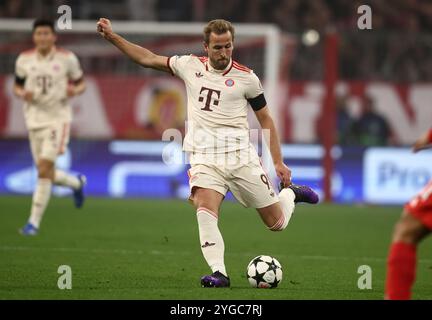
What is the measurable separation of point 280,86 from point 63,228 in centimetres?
718

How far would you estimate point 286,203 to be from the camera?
8.70 meters

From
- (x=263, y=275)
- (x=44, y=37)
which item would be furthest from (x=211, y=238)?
(x=44, y=37)

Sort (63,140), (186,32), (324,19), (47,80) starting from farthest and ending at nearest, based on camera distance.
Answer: (324,19)
(186,32)
(47,80)
(63,140)

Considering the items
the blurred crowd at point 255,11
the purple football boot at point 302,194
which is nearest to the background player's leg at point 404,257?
the purple football boot at point 302,194

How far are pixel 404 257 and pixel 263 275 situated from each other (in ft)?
6.94

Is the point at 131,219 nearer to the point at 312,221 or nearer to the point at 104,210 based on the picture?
the point at 104,210

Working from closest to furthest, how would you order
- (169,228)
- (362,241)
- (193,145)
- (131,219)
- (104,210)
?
(193,145) → (362,241) → (169,228) → (131,219) → (104,210)

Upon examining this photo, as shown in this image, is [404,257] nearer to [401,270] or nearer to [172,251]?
[401,270]

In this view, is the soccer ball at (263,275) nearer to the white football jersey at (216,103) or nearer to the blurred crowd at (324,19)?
the white football jersey at (216,103)

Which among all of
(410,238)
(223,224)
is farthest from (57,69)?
(410,238)

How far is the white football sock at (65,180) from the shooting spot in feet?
44.6

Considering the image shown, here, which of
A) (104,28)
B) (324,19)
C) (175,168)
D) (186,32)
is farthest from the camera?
(324,19)

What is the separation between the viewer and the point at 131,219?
14375 mm

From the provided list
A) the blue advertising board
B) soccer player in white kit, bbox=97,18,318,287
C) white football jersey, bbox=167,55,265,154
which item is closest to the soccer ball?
soccer player in white kit, bbox=97,18,318,287
